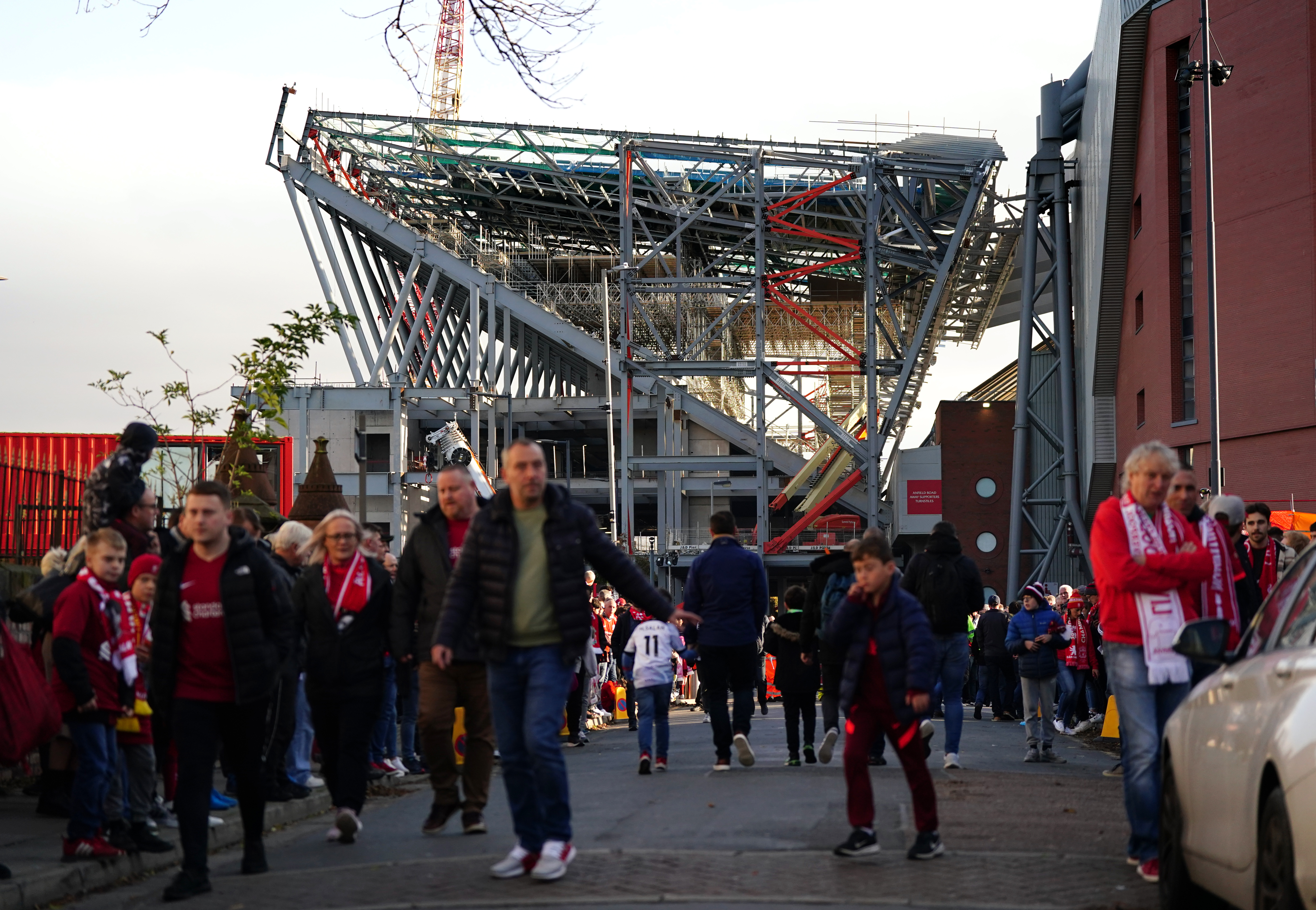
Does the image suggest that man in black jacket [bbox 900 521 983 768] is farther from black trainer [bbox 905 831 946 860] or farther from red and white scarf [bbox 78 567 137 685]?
red and white scarf [bbox 78 567 137 685]

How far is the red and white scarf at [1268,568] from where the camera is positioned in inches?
456

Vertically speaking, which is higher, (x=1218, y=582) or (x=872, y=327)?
(x=872, y=327)

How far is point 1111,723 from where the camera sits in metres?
16.4

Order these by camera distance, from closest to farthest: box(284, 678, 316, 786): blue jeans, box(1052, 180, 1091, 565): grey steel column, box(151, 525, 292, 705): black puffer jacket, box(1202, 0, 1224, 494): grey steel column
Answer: box(151, 525, 292, 705): black puffer jacket, box(284, 678, 316, 786): blue jeans, box(1202, 0, 1224, 494): grey steel column, box(1052, 180, 1091, 565): grey steel column

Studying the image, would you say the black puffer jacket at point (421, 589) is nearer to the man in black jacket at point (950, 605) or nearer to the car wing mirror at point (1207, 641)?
the car wing mirror at point (1207, 641)

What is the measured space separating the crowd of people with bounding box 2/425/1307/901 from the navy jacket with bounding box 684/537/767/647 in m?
2.62

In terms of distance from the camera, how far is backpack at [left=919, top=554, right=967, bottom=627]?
12352 mm

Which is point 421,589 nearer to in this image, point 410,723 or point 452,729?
point 452,729

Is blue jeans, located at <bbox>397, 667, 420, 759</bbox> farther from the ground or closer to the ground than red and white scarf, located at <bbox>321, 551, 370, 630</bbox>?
closer to the ground

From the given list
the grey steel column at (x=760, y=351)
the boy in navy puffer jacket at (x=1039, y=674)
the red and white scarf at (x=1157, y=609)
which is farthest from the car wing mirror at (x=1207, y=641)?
the grey steel column at (x=760, y=351)

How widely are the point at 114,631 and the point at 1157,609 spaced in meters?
5.19

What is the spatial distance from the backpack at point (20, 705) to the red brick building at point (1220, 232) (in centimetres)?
2394

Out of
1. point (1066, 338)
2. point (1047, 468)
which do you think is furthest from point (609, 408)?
point (1066, 338)

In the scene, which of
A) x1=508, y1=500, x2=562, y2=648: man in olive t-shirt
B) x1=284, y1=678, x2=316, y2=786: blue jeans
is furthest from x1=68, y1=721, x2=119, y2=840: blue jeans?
x1=284, y1=678, x2=316, y2=786: blue jeans
